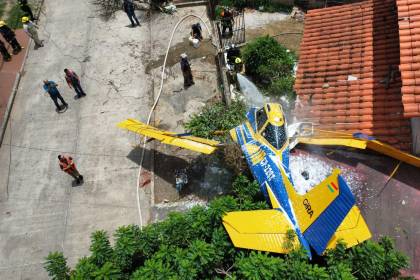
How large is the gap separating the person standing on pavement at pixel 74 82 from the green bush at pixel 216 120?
5.59 m

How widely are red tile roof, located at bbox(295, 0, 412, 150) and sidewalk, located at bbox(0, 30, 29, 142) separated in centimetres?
1377

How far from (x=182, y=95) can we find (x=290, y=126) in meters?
6.22

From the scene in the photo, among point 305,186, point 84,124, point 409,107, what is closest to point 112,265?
point 305,186

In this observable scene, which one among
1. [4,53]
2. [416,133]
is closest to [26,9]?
[4,53]

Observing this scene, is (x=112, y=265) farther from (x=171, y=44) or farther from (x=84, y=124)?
(x=171, y=44)

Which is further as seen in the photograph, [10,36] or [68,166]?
[10,36]

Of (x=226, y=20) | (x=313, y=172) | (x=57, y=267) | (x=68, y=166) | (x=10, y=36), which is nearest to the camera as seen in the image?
(x=57, y=267)

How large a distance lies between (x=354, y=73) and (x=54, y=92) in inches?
480

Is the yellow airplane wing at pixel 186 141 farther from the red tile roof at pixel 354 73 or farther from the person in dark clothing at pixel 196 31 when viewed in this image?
the person in dark clothing at pixel 196 31

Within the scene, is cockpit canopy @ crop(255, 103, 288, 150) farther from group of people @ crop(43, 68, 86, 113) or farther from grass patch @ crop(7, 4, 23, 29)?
grass patch @ crop(7, 4, 23, 29)

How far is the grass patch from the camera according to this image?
21.3 metres

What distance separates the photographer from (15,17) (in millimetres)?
21734

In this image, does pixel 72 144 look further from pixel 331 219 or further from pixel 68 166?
pixel 331 219

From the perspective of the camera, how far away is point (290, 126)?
12.4m
